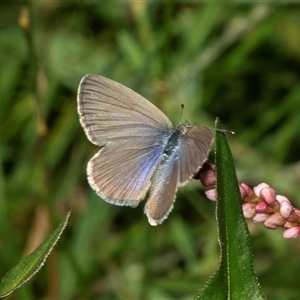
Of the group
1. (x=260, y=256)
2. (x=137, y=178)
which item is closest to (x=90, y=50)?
(x=260, y=256)

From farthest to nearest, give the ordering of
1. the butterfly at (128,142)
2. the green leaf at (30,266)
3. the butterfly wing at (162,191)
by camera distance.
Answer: the butterfly at (128,142) → the butterfly wing at (162,191) → the green leaf at (30,266)

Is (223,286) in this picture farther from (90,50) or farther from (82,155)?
(90,50)

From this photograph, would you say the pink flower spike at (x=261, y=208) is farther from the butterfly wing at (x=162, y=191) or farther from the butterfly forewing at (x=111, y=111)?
the butterfly forewing at (x=111, y=111)

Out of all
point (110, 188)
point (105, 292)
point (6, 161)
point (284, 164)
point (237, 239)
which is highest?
point (237, 239)

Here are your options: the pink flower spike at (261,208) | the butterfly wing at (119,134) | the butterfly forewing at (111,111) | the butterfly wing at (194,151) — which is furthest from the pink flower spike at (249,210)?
the butterfly forewing at (111,111)

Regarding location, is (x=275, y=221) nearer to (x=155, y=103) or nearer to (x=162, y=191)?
(x=162, y=191)

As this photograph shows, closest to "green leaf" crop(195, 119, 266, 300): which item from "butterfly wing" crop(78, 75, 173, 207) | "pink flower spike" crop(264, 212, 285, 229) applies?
"pink flower spike" crop(264, 212, 285, 229)

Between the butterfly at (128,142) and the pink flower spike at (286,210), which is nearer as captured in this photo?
the pink flower spike at (286,210)

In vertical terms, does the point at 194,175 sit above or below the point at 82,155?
above
